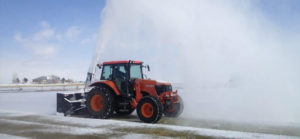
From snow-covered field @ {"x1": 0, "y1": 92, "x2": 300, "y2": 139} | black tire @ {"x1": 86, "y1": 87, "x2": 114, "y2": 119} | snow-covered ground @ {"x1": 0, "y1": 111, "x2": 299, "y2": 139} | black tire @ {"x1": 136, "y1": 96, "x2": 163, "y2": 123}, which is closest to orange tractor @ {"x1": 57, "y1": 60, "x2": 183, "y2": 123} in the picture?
black tire @ {"x1": 86, "y1": 87, "x2": 114, "y2": 119}

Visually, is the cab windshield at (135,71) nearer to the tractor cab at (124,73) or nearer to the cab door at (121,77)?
the tractor cab at (124,73)

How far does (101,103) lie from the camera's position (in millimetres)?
9875

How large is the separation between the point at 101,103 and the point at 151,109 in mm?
2350

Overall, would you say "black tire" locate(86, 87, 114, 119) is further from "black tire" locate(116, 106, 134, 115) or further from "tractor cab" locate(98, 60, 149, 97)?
"black tire" locate(116, 106, 134, 115)

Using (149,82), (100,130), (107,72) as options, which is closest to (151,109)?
(149,82)

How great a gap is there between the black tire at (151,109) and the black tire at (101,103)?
1445 mm

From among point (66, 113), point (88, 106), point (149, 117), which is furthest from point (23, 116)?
point (149, 117)

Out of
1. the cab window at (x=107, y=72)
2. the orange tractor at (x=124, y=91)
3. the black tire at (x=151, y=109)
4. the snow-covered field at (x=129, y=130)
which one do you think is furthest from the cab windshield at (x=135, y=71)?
the snow-covered field at (x=129, y=130)

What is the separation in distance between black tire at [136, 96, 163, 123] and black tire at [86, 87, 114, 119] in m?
1.44

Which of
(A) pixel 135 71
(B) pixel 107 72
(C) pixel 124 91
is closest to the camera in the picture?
(C) pixel 124 91

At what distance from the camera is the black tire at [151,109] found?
8.21m

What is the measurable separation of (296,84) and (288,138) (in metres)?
5.87

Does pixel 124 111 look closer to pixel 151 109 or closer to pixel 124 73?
pixel 124 73

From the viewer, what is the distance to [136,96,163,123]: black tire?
8.21 m
